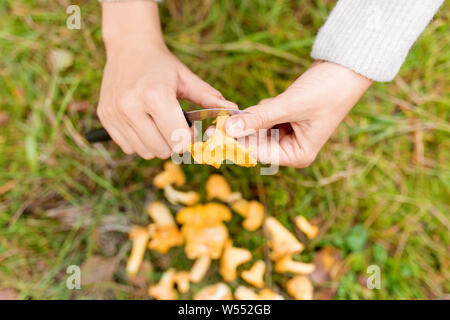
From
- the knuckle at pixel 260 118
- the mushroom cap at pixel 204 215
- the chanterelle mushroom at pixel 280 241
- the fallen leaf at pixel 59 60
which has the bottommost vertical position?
the chanterelle mushroom at pixel 280 241

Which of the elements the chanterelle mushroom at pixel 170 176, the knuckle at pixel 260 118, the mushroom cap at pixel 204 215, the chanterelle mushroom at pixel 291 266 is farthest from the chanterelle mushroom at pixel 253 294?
the knuckle at pixel 260 118

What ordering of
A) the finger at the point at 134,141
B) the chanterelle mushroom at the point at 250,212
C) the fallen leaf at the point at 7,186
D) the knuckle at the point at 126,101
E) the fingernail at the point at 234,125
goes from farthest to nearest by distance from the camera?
the fallen leaf at the point at 7,186 < the chanterelle mushroom at the point at 250,212 < the finger at the point at 134,141 < the knuckle at the point at 126,101 < the fingernail at the point at 234,125

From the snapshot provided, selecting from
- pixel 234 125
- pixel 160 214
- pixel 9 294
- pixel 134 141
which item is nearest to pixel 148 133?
pixel 134 141

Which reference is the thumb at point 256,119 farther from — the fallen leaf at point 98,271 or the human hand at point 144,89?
the fallen leaf at point 98,271

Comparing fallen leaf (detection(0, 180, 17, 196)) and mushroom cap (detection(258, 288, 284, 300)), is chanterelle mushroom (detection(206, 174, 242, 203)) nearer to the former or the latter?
mushroom cap (detection(258, 288, 284, 300))

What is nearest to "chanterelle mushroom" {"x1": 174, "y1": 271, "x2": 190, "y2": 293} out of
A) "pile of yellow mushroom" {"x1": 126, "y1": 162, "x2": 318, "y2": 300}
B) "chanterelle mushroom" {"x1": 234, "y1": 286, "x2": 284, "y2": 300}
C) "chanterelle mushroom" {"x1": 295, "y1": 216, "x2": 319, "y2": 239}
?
"pile of yellow mushroom" {"x1": 126, "y1": 162, "x2": 318, "y2": 300}

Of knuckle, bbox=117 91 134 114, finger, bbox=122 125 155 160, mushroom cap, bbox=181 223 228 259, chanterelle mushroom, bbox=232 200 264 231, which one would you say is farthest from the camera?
chanterelle mushroom, bbox=232 200 264 231

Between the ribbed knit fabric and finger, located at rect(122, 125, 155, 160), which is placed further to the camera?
finger, located at rect(122, 125, 155, 160)
